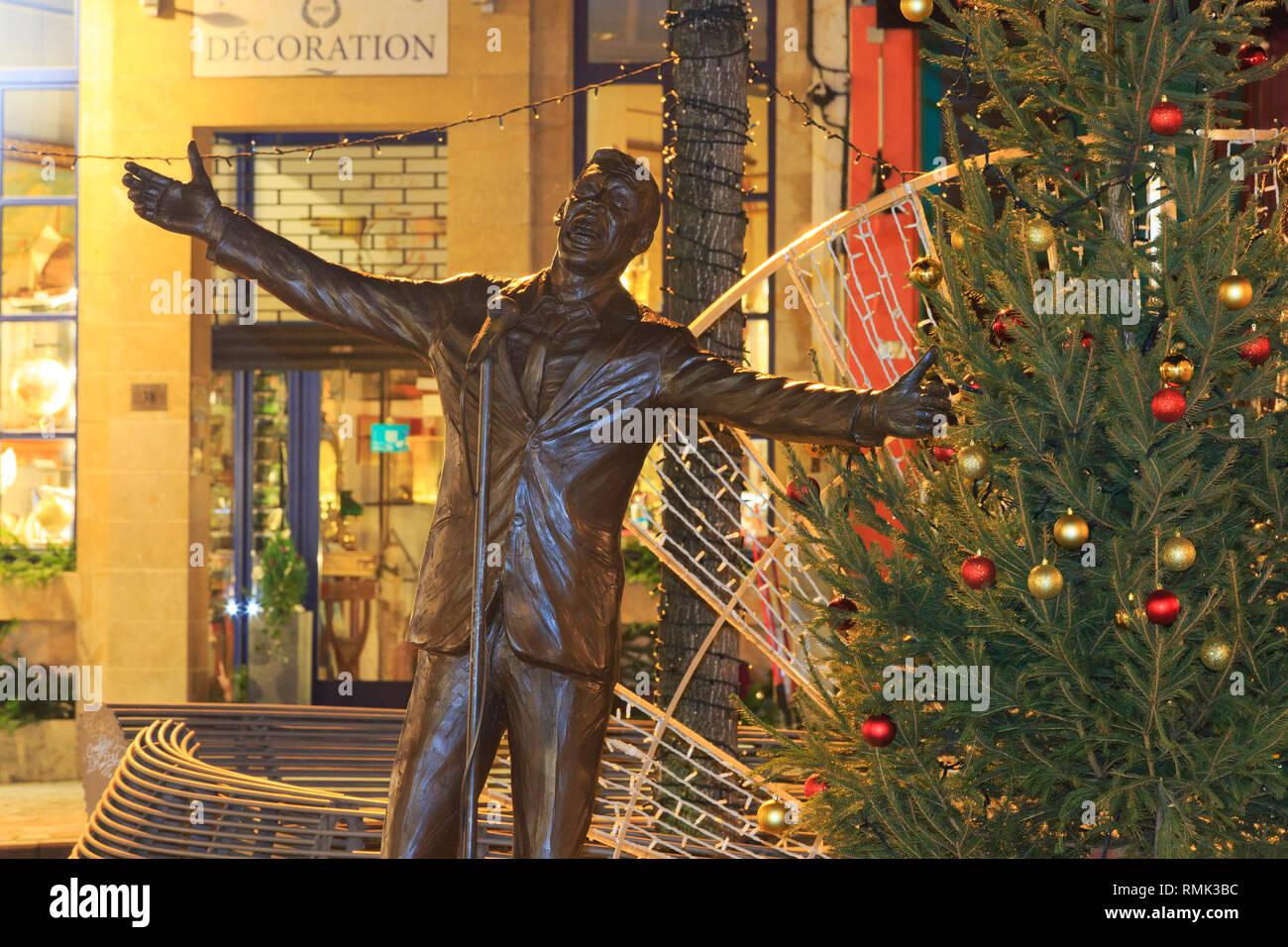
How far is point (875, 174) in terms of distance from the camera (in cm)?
793

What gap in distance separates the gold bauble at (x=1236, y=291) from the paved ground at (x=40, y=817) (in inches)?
243

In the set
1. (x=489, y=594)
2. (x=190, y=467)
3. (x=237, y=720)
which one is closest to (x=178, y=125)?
(x=190, y=467)

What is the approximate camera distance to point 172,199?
3.01 metres

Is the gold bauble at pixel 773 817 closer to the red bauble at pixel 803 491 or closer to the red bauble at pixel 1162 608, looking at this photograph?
the red bauble at pixel 803 491

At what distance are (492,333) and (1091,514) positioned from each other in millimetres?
1255

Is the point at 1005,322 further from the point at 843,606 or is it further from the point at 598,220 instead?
the point at 598,220

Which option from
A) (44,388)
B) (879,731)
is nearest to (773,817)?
(879,731)

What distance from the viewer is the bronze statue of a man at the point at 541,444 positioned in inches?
113

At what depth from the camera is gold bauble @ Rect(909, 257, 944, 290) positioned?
135 inches

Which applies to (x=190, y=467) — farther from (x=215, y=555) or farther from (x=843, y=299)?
(x=843, y=299)

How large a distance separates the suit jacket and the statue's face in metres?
0.12

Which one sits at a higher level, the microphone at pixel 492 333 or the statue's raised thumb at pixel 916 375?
the microphone at pixel 492 333

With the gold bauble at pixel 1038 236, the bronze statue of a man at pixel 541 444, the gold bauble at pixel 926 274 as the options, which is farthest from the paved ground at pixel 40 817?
the gold bauble at pixel 1038 236

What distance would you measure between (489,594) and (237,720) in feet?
10.8
